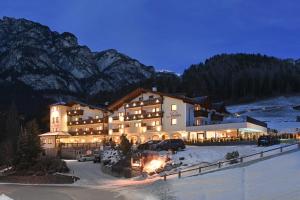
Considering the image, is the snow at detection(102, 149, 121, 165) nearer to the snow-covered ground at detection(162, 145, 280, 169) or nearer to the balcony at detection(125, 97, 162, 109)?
the snow-covered ground at detection(162, 145, 280, 169)

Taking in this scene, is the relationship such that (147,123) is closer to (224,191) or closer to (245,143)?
(245,143)

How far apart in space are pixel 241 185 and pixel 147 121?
6350cm

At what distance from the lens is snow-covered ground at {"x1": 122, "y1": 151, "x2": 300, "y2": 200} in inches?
1288

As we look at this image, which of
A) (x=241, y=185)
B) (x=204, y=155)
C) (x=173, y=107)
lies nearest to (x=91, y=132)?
(x=173, y=107)

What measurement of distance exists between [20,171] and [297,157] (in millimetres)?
34032

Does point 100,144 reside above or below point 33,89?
below

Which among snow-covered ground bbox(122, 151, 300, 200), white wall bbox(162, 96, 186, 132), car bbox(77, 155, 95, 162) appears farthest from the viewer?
white wall bbox(162, 96, 186, 132)

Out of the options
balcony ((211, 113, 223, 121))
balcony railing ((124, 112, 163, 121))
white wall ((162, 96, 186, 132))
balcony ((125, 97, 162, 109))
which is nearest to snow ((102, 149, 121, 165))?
white wall ((162, 96, 186, 132))

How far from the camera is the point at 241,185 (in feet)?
120

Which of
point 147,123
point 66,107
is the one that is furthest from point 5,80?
point 147,123

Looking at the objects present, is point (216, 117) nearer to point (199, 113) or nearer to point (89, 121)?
point (199, 113)

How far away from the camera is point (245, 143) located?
71812 mm

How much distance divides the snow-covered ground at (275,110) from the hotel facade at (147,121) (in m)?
34.0

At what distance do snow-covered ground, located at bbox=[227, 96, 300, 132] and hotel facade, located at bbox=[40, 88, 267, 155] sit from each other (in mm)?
34005
